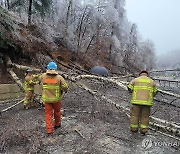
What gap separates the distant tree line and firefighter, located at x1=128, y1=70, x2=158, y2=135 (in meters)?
11.7

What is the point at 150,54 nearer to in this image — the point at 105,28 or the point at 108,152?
the point at 105,28

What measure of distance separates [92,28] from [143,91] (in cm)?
2757

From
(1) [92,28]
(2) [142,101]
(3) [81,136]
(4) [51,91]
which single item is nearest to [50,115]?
(4) [51,91]

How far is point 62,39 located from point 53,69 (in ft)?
54.6

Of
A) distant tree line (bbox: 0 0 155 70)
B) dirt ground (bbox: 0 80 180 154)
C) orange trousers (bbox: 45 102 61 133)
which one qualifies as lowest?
dirt ground (bbox: 0 80 180 154)

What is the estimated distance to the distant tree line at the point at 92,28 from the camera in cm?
2209

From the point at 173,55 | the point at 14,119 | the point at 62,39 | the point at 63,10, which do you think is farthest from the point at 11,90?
the point at 173,55

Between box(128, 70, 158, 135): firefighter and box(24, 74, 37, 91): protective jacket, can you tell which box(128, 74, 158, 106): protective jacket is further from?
box(24, 74, 37, 91): protective jacket

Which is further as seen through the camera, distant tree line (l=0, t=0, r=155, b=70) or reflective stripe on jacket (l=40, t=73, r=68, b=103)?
distant tree line (l=0, t=0, r=155, b=70)

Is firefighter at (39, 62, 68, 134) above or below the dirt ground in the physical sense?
above

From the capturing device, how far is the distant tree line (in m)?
22.1

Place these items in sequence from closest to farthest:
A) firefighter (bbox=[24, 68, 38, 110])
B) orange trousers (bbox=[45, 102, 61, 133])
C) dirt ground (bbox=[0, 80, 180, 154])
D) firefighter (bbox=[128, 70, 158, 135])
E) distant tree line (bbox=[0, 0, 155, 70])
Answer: dirt ground (bbox=[0, 80, 180, 154])
orange trousers (bbox=[45, 102, 61, 133])
firefighter (bbox=[128, 70, 158, 135])
firefighter (bbox=[24, 68, 38, 110])
distant tree line (bbox=[0, 0, 155, 70])

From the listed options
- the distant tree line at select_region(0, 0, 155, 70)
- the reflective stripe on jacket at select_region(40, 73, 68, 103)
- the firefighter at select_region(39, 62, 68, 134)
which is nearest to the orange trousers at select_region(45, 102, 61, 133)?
the firefighter at select_region(39, 62, 68, 134)

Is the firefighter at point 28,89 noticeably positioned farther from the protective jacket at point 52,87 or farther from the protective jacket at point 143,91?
the protective jacket at point 143,91
